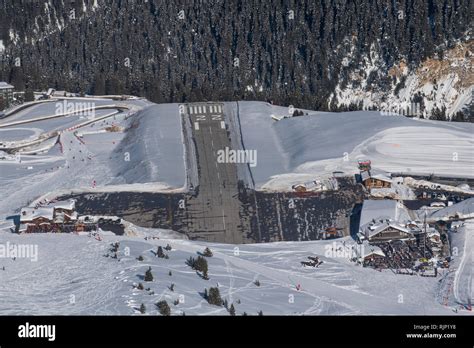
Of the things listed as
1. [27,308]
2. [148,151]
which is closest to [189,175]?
[148,151]

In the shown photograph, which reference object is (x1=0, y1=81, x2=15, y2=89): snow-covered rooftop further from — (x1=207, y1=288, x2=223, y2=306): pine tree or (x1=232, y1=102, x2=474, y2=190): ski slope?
(x1=207, y1=288, x2=223, y2=306): pine tree

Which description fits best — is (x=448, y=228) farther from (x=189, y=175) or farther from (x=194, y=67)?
(x=194, y=67)

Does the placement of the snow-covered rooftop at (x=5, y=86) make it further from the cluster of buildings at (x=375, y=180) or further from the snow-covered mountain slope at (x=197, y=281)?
the cluster of buildings at (x=375, y=180)

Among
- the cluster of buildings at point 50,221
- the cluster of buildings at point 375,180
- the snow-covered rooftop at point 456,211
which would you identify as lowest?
the snow-covered rooftop at point 456,211

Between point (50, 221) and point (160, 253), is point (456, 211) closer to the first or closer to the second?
point (160, 253)

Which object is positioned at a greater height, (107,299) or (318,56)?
(318,56)

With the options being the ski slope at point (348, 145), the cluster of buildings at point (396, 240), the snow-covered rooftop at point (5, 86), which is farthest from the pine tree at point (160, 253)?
the snow-covered rooftop at point (5, 86)
